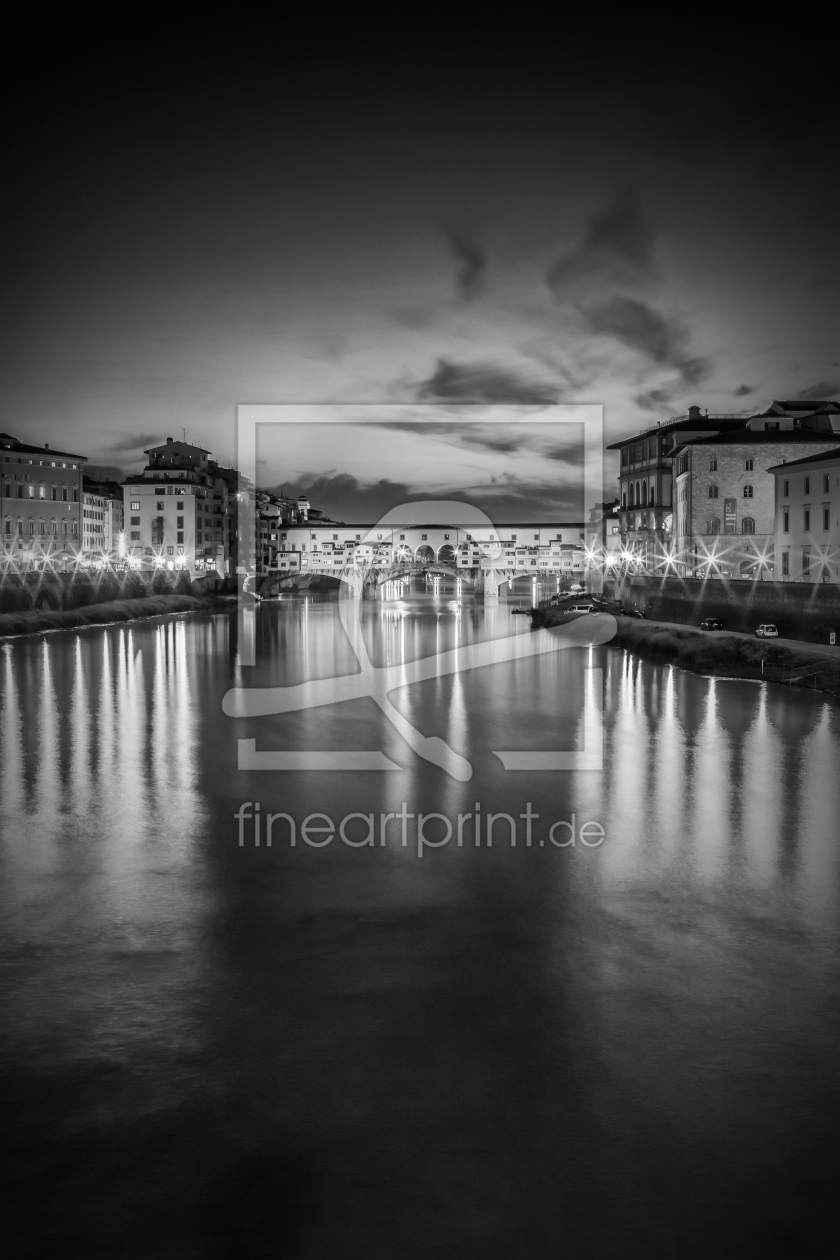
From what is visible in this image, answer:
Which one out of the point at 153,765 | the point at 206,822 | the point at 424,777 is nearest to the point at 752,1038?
the point at 206,822

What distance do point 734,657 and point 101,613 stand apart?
2258 centimetres

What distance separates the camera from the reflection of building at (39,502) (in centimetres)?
5159

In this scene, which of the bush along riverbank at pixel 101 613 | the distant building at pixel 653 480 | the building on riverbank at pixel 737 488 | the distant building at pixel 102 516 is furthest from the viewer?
the distant building at pixel 102 516

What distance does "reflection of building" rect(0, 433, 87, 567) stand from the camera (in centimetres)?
5159

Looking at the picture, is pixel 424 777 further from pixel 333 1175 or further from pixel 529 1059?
pixel 333 1175

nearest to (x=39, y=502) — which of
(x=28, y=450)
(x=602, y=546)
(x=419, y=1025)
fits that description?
(x=28, y=450)

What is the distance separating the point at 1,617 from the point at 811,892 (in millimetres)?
25571

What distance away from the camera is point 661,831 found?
8.11 m

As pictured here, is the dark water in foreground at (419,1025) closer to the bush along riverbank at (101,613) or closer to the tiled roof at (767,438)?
the bush along riverbank at (101,613)

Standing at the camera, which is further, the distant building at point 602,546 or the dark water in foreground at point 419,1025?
the distant building at point 602,546

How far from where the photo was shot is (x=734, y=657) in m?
19.2

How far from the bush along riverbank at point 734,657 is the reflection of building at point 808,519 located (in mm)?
6225

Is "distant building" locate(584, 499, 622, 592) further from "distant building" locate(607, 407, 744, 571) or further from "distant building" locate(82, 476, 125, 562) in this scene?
"distant building" locate(82, 476, 125, 562)

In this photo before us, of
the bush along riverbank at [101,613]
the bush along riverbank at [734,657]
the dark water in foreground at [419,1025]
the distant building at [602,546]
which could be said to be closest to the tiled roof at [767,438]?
the distant building at [602,546]
